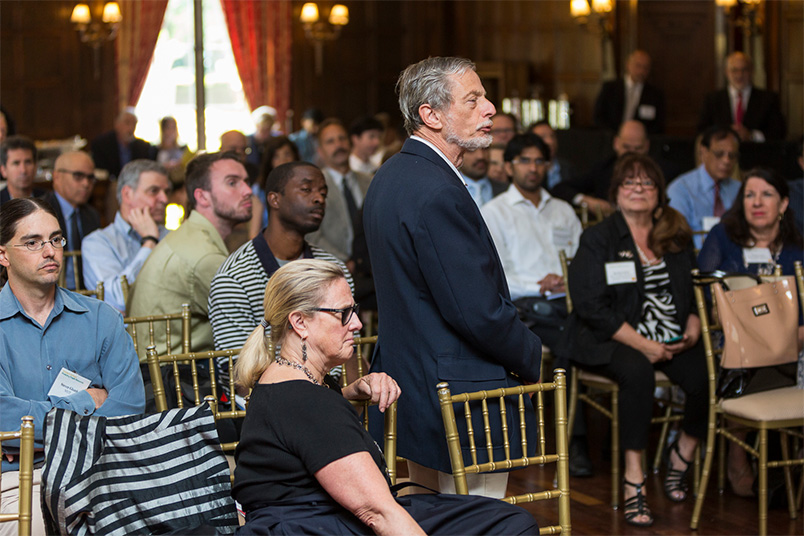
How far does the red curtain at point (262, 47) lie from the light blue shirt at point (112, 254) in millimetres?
8207

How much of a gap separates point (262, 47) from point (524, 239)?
8513 mm

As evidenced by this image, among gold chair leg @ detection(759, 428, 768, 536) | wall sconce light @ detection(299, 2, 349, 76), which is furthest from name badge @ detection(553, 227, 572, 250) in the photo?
wall sconce light @ detection(299, 2, 349, 76)

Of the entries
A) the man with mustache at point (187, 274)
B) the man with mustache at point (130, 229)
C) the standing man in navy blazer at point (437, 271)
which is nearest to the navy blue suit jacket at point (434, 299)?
the standing man in navy blazer at point (437, 271)

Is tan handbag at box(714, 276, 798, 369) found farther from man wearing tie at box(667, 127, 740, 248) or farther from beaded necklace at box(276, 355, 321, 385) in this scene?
beaded necklace at box(276, 355, 321, 385)

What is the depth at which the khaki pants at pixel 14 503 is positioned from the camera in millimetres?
2158

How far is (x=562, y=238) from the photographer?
15.3 feet

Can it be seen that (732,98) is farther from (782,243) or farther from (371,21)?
(371,21)

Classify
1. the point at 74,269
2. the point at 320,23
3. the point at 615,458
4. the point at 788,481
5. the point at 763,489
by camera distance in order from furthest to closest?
the point at 320,23 → the point at 74,269 → the point at 615,458 → the point at 788,481 → the point at 763,489

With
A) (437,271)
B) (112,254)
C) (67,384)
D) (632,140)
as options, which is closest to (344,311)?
(437,271)

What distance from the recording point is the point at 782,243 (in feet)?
13.1

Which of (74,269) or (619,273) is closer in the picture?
(619,273)

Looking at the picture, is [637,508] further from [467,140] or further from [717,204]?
[717,204]

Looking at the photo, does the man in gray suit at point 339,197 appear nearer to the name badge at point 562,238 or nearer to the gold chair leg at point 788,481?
the name badge at point 562,238

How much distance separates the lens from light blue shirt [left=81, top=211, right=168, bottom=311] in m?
3.94
